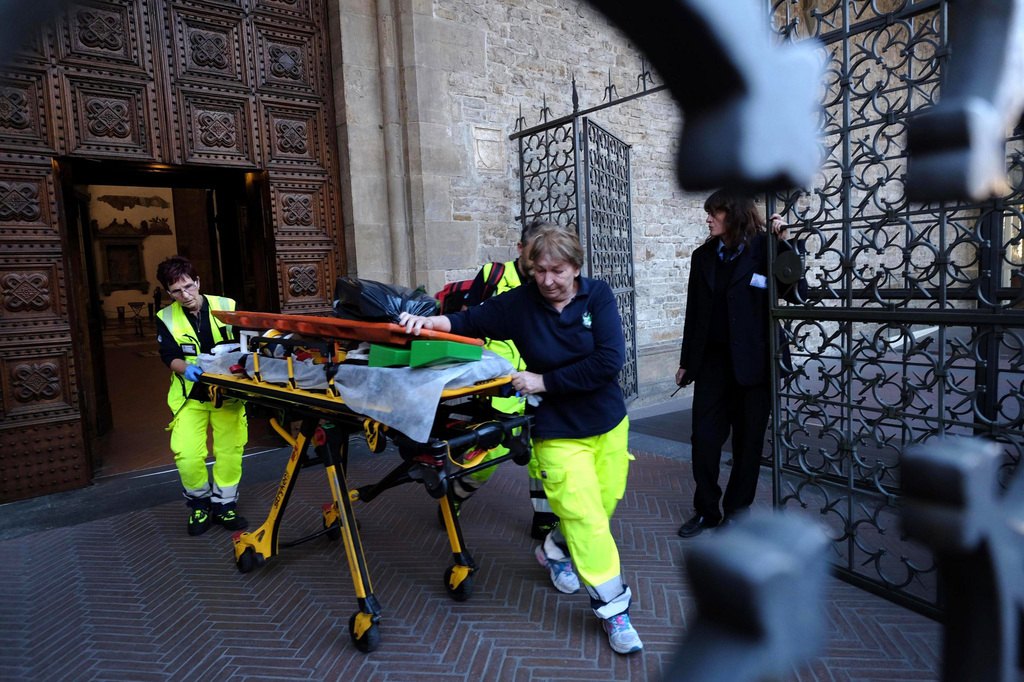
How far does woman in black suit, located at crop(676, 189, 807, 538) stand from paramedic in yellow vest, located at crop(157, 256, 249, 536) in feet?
10.5

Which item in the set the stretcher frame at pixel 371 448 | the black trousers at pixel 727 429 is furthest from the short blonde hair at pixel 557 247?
the black trousers at pixel 727 429

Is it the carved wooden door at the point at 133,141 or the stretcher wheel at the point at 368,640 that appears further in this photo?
the carved wooden door at the point at 133,141

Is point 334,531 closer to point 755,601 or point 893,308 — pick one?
point 893,308

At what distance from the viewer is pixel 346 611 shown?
351 centimetres

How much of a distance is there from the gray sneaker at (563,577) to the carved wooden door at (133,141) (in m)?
4.42

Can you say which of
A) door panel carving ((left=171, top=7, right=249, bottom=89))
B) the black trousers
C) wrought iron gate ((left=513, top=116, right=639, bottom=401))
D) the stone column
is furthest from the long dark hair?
door panel carving ((left=171, top=7, right=249, bottom=89))

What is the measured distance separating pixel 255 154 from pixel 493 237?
2.81m

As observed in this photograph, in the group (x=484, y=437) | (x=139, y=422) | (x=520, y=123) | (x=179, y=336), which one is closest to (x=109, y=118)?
(x=179, y=336)

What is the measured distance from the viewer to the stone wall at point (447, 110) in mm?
6941

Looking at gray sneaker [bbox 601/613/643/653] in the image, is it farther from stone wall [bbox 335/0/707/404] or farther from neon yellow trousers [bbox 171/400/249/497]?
stone wall [bbox 335/0/707/404]

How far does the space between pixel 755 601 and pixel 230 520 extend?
4931mm

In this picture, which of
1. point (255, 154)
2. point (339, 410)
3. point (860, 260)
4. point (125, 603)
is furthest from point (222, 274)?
point (860, 260)

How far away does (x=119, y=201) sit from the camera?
73.8 feet

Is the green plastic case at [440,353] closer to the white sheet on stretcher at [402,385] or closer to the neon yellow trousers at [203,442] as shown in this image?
the white sheet on stretcher at [402,385]
